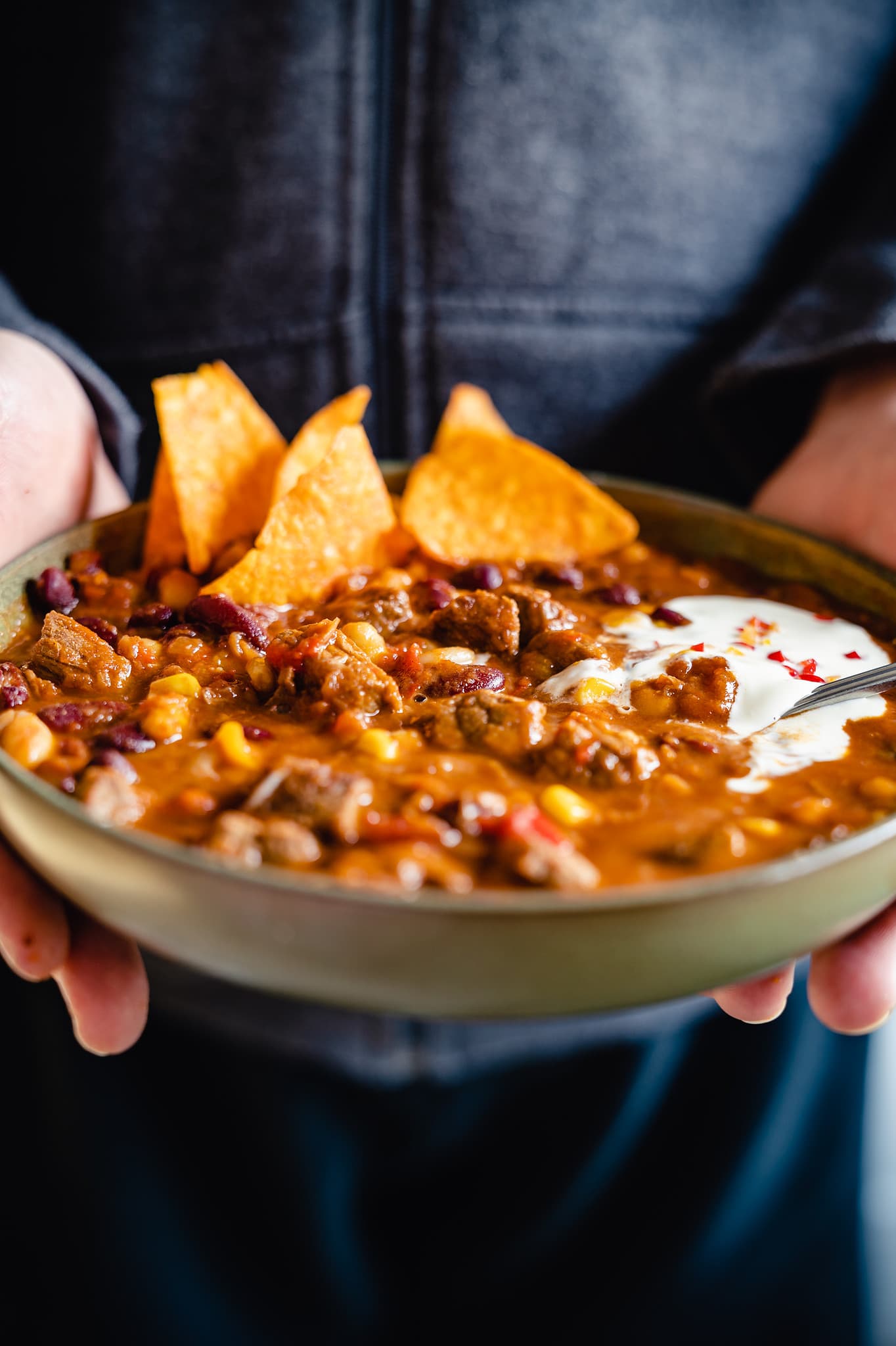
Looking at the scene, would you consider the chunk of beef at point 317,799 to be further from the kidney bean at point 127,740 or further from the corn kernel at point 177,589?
the corn kernel at point 177,589

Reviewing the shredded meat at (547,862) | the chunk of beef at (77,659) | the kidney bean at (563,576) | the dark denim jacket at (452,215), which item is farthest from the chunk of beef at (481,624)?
the dark denim jacket at (452,215)

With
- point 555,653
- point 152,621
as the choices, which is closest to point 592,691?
point 555,653

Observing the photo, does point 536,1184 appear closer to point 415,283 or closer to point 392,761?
point 392,761

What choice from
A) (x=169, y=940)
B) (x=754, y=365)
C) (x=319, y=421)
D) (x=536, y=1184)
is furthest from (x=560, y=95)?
(x=536, y=1184)

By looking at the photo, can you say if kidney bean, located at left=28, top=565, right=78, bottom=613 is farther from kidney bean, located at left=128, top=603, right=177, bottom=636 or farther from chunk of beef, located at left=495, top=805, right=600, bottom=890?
chunk of beef, located at left=495, top=805, right=600, bottom=890

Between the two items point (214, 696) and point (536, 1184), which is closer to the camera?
point (214, 696)

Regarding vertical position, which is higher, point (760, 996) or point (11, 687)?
point (11, 687)

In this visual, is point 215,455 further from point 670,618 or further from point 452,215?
point 670,618
